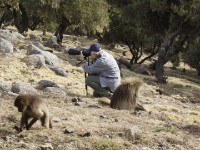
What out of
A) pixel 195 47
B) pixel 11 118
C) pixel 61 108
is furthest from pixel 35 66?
pixel 195 47

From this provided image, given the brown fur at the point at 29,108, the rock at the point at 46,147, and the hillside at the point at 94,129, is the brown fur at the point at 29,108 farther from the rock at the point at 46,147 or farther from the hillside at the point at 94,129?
the rock at the point at 46,147

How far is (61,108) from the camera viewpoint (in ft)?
37.3

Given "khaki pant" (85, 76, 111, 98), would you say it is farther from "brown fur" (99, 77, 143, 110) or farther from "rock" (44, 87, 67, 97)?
"brown fur" (99, 77, 143, 110)

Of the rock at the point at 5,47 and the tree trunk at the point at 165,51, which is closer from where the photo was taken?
the rock at the point at 5,47

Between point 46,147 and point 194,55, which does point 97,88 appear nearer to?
point 46,147

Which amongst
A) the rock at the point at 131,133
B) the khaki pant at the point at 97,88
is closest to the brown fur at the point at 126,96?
the khaki pant at the point at 97,88

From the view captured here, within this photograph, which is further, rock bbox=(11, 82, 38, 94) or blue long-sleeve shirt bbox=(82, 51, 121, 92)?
blue long-sleeve shirt bbox=(82, 51, 121, 92)

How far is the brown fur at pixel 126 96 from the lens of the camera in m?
12.6

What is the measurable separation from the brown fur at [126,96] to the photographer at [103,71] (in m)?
1.29

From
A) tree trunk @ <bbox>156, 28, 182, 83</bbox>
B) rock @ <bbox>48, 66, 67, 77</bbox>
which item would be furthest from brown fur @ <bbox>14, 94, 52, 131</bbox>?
tree trunk @ <bbox>156, 28, 182, 83</bbox>

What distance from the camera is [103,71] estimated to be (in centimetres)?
1429

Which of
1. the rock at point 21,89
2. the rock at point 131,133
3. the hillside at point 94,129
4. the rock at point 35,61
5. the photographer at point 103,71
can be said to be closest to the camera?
the hillside at point 94,129

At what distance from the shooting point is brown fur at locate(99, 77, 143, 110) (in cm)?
1259

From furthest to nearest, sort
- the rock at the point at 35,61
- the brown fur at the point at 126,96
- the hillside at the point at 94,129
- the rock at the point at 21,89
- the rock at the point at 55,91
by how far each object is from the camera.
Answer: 1. the rock at the point at 35,61
2. the rock at the point at 55,91
3. the rock at the point at 21,89
4. the brown fur at the point at 126,96
5. the hillside at the point at 94,129
